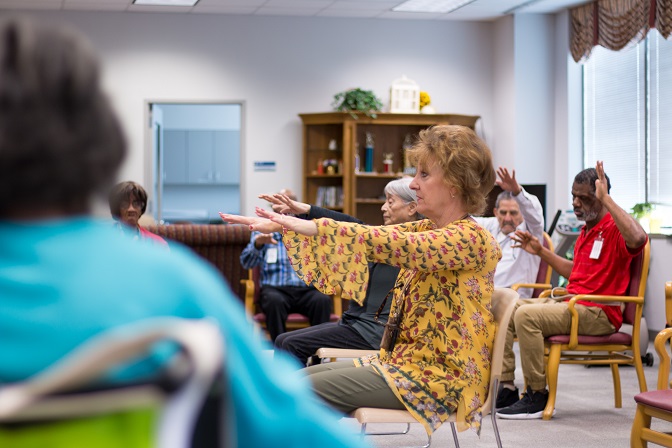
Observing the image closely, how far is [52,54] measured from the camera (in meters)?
0.90

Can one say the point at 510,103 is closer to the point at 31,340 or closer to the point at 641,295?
the point at 641,295

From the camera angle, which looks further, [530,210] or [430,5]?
[430,5]

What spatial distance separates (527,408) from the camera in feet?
16.3

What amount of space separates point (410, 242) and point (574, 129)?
7843 mm

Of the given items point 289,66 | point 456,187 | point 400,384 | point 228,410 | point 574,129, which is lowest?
point 400,384

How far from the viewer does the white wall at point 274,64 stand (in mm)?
10188

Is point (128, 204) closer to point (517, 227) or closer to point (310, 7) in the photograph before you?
point (517, 227)

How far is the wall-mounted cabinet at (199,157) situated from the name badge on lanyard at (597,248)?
9.43 metres

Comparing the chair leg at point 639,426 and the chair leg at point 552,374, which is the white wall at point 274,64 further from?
the chair leg at point 639,426

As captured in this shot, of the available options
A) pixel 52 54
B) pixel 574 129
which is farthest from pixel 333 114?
pixel 52 54

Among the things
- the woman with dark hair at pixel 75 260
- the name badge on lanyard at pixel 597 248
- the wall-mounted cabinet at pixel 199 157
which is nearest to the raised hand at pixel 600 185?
the name badge on lanyard at pixel 597 248

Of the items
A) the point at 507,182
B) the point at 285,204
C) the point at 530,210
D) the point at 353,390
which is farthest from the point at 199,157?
the point at 353,390

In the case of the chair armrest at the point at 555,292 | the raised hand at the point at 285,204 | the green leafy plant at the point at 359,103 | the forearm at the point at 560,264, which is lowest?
the chair armrest at the point at 555,292

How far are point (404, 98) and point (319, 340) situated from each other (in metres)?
6.47
